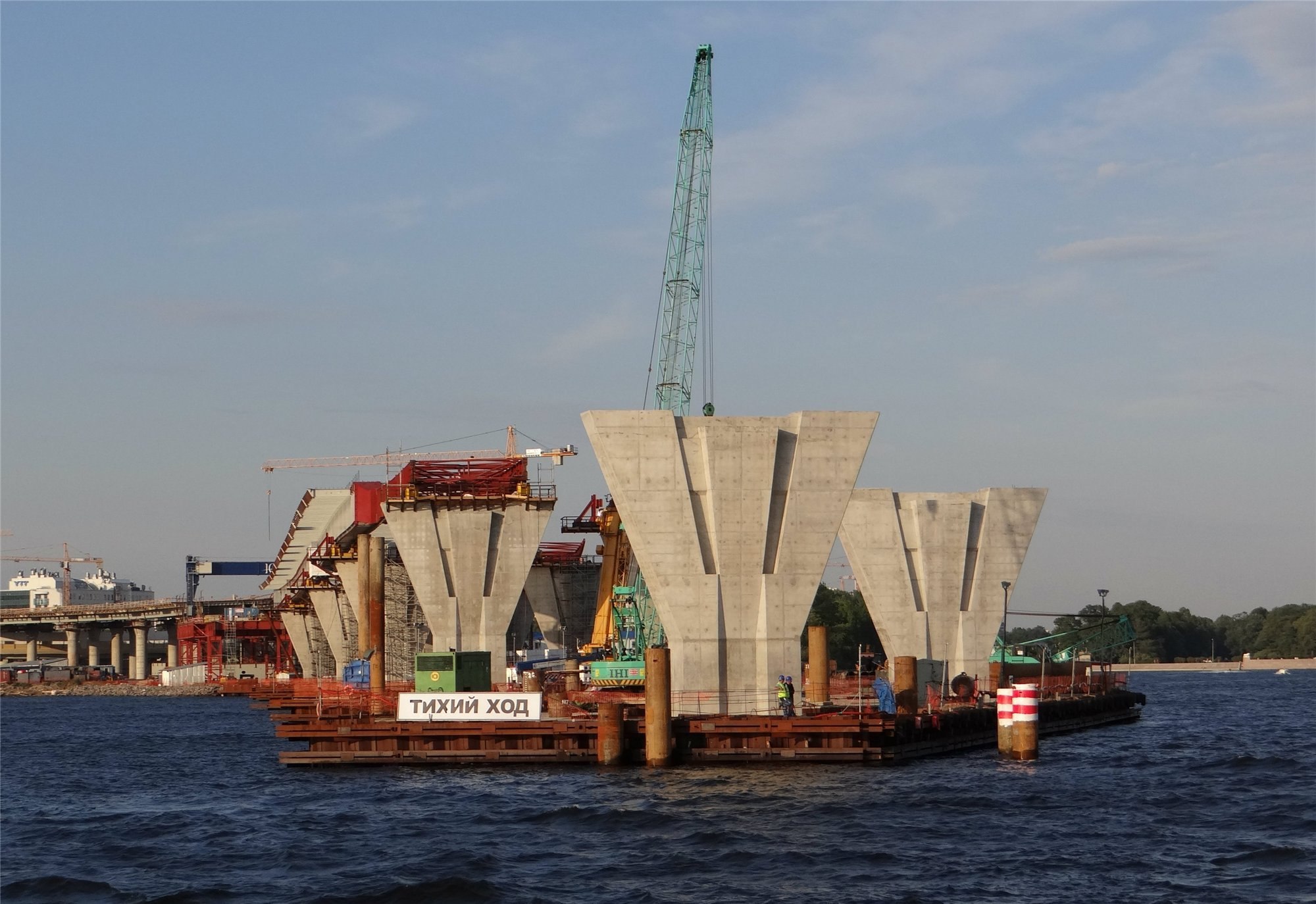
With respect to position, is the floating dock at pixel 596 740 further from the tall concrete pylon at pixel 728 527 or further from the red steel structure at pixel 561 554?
the red steel structure at pixel 561 554

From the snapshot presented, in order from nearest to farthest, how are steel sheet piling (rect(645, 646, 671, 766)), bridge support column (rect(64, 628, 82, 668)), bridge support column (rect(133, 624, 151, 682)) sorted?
steel sheet piling (rect(645, 646, 671, 766)), bridge support column (rect(133, 624, 151, 682)), bridge support column (rect(64, 628, 82, 668))

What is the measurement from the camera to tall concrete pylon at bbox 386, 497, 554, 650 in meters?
78.9

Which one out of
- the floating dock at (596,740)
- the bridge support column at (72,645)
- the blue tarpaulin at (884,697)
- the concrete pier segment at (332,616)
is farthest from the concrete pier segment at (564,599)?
the bridge support column at (72,645)

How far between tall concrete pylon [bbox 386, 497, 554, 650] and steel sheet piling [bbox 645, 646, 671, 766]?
31.8 metres

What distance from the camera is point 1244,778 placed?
51031 mm

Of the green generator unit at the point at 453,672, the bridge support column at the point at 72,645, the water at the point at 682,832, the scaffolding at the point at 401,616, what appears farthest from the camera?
the bridge support column at the point at 72,645

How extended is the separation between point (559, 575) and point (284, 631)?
6290 centimetres


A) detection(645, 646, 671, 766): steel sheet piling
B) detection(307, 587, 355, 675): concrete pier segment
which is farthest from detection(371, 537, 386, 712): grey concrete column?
detection(307, 587, 355, 675): concrete pier segment

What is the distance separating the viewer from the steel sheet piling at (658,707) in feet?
154

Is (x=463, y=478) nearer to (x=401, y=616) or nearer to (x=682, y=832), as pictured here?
(x=401, y=616)

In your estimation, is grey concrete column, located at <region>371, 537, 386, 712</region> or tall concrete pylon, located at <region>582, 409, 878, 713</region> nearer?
tall concrete pylon, located at <region>582, 409, 878, 713</region>

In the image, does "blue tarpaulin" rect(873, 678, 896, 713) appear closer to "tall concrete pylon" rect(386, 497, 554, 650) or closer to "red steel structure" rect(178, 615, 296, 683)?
"tall concrete pylon" rect(386, 497, 554, 650)

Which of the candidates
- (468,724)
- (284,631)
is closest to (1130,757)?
(468,724)

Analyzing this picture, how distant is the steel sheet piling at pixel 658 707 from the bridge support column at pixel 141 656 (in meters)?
145
